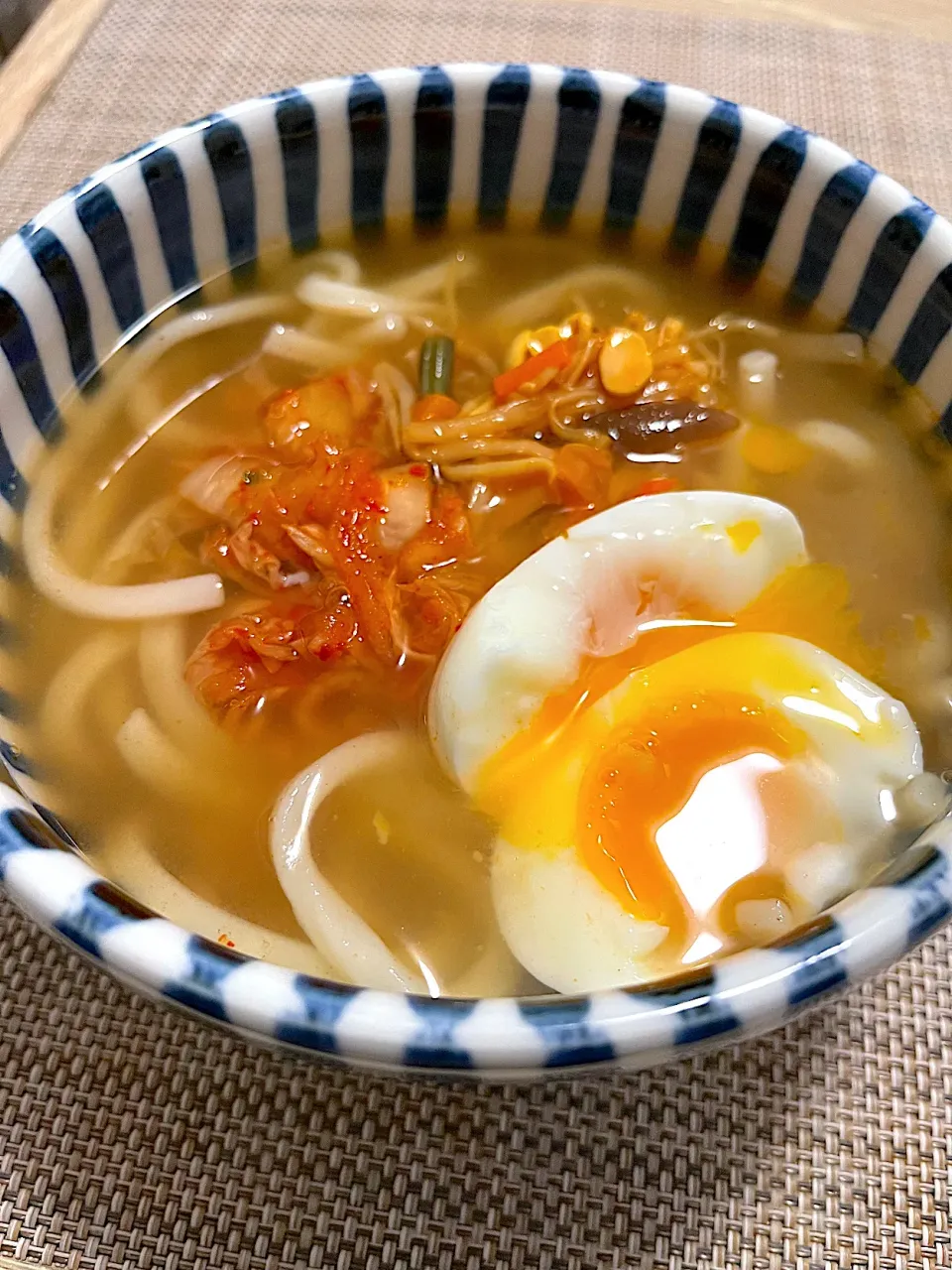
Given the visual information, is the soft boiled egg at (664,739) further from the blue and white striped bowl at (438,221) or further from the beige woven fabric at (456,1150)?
the blue and white striped bowl at (438,221)

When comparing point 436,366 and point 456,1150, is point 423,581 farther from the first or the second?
point 456,1150

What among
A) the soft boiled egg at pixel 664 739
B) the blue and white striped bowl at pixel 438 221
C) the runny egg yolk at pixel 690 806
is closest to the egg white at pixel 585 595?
the soft boiled egg at pixel 664 739

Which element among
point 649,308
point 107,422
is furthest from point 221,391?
point 649,308

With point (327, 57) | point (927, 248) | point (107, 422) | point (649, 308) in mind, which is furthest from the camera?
point (327, 57)

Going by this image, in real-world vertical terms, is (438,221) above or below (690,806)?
above

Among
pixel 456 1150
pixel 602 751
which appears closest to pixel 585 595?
pixel 602 751

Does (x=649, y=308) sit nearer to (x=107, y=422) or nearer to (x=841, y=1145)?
(x=107, y=422)

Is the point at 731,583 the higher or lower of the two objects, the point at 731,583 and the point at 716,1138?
the higher
